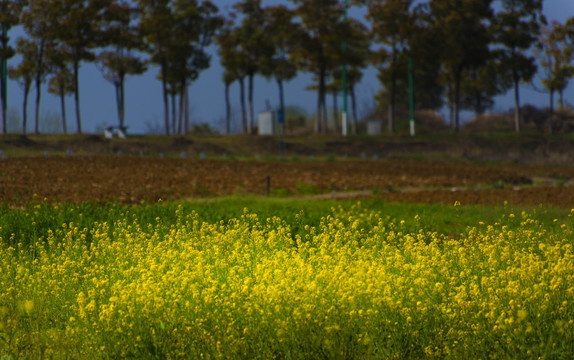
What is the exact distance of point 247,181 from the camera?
21250 millimetres

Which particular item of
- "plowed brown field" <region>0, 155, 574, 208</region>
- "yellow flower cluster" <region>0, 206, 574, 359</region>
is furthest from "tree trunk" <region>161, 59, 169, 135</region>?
"yellow flower cluster" <region>0, 206, 574, 359</region>

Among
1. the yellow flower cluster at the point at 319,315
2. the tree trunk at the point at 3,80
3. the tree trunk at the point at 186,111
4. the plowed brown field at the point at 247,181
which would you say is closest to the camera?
the yellow flower cluster at the point at 319,315

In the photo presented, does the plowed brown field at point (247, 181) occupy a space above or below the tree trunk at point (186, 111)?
below

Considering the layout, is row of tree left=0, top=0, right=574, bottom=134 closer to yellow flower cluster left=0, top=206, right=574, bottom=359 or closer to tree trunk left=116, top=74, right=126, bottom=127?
tree trunk left=116, top=74, right=126, bottom=127

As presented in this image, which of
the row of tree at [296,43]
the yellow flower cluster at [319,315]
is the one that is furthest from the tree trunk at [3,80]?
the yellow flower cluster at [319,315]

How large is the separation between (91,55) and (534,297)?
41.4m

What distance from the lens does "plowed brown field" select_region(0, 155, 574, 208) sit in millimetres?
16953

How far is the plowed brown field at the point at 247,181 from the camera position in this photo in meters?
17.0

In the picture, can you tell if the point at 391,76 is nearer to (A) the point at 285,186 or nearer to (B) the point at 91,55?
(B) the point at 91,55

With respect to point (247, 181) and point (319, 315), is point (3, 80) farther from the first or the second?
point (319, 315)

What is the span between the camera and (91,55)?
→ 43938mm

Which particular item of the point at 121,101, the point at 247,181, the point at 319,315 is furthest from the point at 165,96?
the point at 319,315

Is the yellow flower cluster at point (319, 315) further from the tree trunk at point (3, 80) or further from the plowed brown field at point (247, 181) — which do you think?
the tree trunk at point (3, 80)

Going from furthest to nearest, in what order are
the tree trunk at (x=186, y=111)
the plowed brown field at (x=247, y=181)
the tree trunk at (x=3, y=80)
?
the tree trunk at (x=186, y=111)
the tree trunk at (x=3, y=80)
the plowed brown field at (x=247, y=181)
